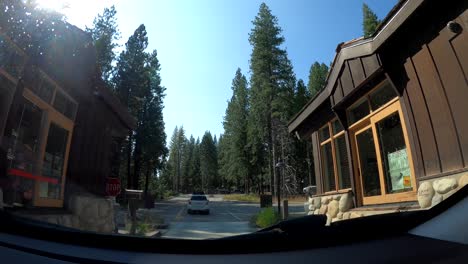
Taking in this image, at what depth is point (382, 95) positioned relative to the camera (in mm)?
5691

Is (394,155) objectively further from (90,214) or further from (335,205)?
(90,214)

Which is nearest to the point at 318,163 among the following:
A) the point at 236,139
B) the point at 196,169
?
the point at 236,139

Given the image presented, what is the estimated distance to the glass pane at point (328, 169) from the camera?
8234mm

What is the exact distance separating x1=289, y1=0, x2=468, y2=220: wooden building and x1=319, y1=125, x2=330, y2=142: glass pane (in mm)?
706

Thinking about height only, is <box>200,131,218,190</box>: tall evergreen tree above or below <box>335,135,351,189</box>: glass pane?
above

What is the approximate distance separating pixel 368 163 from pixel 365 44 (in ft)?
7.15

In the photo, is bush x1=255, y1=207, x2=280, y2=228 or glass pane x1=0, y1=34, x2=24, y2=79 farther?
bush x1=255, y1=207, x2=280, y2=228

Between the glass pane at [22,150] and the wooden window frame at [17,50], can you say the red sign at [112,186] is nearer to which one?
the glass pane at [22,150]

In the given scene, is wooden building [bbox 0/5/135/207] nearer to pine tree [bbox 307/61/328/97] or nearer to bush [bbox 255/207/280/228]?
bush [bbox 255/207/280/228]

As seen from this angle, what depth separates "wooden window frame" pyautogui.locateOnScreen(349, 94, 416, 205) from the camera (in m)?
4.91

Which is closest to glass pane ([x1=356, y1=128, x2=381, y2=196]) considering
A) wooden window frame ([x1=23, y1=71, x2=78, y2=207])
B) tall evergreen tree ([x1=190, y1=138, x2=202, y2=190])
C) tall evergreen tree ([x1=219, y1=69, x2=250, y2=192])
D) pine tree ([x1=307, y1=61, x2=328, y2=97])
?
wooden window frame ([x1=23, y1=71, x2=78, y2=207])

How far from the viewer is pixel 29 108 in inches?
109

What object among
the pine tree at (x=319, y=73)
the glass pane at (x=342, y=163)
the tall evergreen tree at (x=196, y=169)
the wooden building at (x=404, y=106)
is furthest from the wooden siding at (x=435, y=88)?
the tall evergreen tree at (x=196, y=169)

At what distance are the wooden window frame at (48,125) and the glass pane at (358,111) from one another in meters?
4.85
